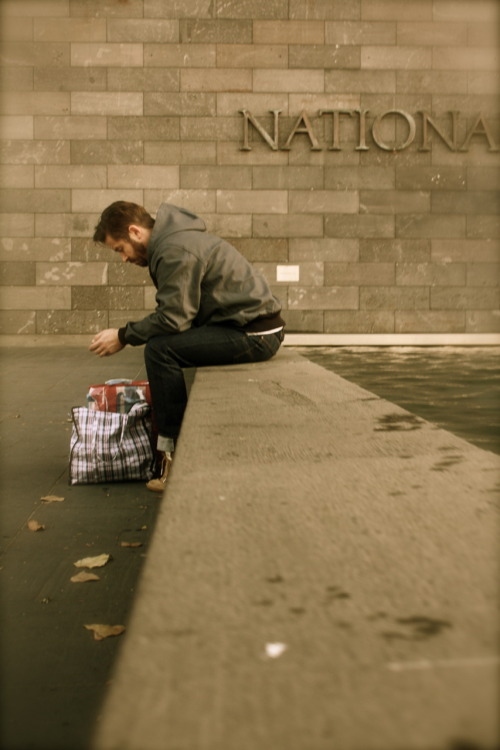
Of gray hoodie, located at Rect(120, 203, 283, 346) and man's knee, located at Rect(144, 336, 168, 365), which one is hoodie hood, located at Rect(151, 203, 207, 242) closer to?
gray hoodie, located at Rect(120, 203, 283, 346)

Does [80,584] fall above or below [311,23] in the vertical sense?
below

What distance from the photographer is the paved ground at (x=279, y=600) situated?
1.02 meters

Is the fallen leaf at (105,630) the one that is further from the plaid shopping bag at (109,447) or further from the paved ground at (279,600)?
the plaid shopping bag at (109,447)

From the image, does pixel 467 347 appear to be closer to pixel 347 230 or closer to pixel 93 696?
pixel 347 230

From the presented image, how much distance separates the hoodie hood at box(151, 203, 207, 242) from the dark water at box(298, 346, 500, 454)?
204cm

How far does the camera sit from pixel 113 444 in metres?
4.41

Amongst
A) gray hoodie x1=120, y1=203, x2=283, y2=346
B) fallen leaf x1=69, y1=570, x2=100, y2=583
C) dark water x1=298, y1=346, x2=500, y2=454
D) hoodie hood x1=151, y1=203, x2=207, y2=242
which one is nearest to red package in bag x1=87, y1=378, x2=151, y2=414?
gray hoodie x1=120, y1=203, x2=283, y2=346

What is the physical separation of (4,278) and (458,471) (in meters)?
11.2

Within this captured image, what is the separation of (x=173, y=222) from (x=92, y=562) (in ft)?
7.49

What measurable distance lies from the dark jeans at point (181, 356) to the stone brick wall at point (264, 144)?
7581 mm

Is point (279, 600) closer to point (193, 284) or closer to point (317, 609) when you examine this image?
point (317, 609)

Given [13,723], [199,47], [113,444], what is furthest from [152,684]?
[199,47]

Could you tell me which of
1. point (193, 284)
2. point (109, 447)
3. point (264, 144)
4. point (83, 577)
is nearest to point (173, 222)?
point (193, 284)

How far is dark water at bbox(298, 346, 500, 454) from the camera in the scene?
18.3ft
